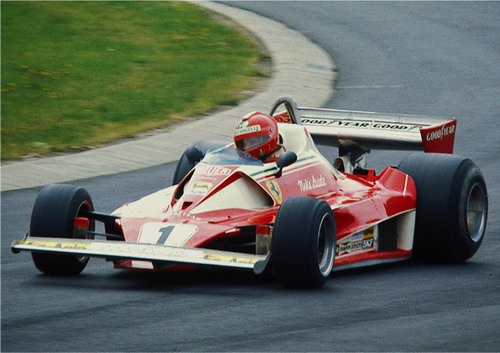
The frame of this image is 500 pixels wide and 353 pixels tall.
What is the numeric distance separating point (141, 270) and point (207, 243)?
955 mm

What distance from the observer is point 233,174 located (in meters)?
10.2

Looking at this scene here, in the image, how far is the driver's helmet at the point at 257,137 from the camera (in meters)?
10.5

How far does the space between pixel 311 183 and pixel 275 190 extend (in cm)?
55

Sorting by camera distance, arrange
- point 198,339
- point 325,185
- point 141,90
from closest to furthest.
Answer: point 198,339 < point 325,185 < point 141,90

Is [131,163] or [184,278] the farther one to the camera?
[131,163]

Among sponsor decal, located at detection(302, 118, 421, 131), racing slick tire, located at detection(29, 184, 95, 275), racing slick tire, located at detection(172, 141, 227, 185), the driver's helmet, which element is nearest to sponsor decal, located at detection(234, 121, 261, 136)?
the driver's helmet

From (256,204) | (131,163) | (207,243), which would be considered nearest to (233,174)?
(256,204)

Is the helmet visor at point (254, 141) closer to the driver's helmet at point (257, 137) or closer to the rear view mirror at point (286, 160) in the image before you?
the driver's helmet at point (257, 137)

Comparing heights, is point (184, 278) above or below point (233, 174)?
below

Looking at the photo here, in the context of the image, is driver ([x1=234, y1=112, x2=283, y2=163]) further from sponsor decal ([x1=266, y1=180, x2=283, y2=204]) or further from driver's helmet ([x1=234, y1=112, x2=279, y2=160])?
sponsor decal ([x1=266, y1=180, x2=283, y2=204])

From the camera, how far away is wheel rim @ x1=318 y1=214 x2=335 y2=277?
31.1ft

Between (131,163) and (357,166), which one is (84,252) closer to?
(357,166)

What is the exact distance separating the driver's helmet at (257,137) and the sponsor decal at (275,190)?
449 mm

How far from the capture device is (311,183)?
34.7ft
